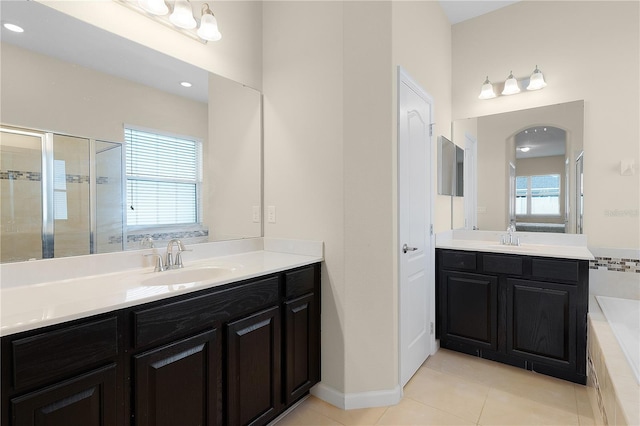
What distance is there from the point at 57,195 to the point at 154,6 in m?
1.05

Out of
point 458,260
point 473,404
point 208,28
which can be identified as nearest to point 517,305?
point 458,260

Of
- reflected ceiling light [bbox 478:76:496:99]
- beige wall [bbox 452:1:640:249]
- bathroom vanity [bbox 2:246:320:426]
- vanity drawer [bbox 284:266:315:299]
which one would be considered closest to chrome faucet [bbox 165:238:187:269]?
bathroom vanity [bbox 2:246:320:426]

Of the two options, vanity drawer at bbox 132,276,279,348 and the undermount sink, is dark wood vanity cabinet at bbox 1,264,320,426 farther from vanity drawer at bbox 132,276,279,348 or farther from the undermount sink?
the undermount sink

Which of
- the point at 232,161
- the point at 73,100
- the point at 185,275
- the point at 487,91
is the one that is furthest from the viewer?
the point at 487,91

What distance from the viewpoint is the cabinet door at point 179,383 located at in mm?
1181

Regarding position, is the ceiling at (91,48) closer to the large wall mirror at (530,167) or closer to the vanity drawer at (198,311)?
the vanity drawer at (198,311)

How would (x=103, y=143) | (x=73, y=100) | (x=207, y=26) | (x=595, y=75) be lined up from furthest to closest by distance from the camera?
(x=595, y=75), (x=207, y=26), (x=103, y=143), (x=73, y=100)

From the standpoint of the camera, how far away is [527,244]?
2822mm

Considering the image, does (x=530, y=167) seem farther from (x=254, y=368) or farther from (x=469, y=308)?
(x=254, y=368)

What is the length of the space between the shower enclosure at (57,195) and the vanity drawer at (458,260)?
237 centimetres

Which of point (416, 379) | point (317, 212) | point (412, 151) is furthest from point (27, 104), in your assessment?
point (416, 379)

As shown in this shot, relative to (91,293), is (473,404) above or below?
below

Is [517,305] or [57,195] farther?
[517,305]

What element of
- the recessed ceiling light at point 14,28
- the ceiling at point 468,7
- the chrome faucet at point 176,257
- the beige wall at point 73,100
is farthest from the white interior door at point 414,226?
the recessed ceiling light at point 14,28
